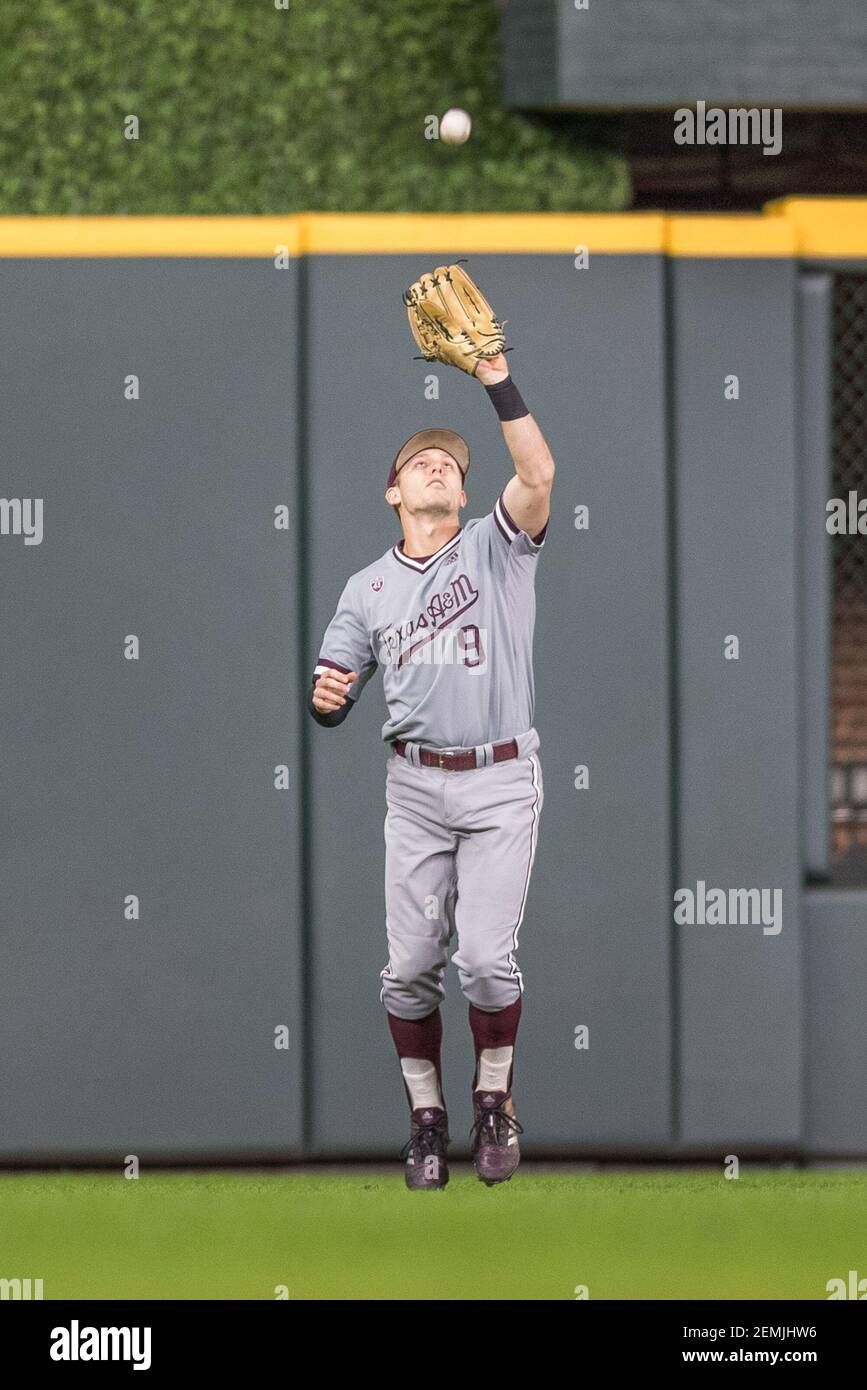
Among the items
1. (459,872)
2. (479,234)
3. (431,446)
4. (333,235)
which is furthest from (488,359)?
(459,872)

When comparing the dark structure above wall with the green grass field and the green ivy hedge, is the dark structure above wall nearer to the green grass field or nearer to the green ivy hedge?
the green ivy hedge

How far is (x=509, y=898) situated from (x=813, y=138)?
3.08 meters

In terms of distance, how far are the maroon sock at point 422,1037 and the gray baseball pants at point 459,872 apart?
1.0 inches

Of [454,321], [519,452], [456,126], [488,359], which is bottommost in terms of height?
[519,452]

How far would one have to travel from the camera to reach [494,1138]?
18.0 feet

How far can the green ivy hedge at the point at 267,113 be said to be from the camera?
5.91m

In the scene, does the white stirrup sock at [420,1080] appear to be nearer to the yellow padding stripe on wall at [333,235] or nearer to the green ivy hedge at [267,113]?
the yellow padding stripe on wall at [333,235]

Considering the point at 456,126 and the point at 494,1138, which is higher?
the point at 456,126

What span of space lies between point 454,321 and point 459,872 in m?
1.68

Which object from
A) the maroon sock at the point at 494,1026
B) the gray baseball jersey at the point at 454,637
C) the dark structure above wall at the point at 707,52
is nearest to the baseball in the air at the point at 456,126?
the dark structure above wall at the point at 707,52

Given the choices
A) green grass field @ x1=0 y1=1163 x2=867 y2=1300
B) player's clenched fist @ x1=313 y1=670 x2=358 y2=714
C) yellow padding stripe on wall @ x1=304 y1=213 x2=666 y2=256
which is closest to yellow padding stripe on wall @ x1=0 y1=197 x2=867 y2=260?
yellow padding stripe on wall @ x1=304 y1=213 x2=666 y2=256

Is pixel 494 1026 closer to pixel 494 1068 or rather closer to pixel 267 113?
pixel 494 1068

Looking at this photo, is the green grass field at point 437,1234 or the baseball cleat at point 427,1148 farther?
the baseball cleat at point 427,1148

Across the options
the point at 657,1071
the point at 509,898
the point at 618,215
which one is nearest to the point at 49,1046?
the point at 509,898
